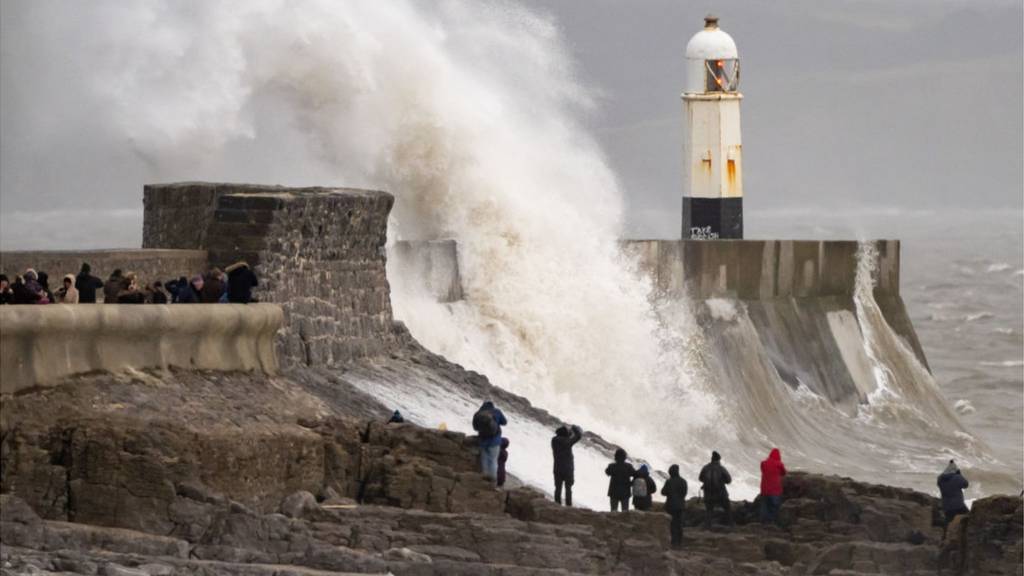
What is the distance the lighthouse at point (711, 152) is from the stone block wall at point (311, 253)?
934 cm

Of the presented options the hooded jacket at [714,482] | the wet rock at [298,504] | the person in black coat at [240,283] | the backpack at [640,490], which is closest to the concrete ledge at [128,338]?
the person in black coat at [240,283]

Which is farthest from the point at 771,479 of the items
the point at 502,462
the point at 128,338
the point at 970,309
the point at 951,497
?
the point at 970,309

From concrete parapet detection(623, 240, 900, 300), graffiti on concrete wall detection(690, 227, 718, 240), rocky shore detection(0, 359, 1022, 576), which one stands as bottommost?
rocky shore detection(0, 359, 1022, 576)

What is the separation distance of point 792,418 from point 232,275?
9615 millimetres

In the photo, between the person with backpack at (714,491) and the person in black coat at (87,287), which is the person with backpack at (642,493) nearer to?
the person with backpack at (714,491)

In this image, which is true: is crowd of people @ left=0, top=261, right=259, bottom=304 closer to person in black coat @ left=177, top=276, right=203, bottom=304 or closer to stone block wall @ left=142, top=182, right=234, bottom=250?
person in black coat @ left=177, top=276, right=203, bottom=304

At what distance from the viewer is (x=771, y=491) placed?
46.5 feet

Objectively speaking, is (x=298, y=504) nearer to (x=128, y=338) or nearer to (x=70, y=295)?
(x=128, y=338)

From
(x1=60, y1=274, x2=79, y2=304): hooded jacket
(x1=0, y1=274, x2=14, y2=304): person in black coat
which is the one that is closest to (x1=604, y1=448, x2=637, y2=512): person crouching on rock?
(x1=60, y1=274, x2=79, y2=304): hooded jacket

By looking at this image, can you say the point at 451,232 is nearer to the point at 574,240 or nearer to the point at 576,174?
the point at 574,240

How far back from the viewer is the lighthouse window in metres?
25.6

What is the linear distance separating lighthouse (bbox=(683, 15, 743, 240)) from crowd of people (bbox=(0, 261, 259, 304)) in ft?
36.7

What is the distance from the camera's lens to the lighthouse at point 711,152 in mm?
25406

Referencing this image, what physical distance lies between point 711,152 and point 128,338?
13244mm
